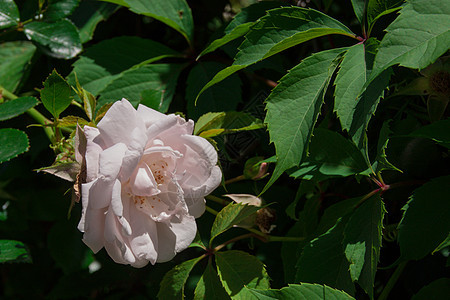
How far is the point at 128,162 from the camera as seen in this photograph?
27.9 inches

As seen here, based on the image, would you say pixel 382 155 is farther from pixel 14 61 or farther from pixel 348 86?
pixel 14 61

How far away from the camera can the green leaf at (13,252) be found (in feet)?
3.08

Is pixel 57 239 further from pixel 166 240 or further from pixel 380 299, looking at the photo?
pixel 380 299

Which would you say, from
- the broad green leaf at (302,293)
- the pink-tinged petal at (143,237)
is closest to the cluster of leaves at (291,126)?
the broad green leaf at (302,293)

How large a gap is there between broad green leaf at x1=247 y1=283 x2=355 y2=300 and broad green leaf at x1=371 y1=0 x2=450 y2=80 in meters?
0.33

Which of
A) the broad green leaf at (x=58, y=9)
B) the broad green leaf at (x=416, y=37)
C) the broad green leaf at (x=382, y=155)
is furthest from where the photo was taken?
the broad green leaf at (x=58, y=9)

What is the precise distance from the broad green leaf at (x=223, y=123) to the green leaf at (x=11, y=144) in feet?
1.05

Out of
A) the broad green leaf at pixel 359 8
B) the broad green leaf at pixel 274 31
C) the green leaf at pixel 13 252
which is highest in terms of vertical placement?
the broad green leaf at pixel 359 8

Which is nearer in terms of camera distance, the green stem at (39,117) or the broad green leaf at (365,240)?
the broad green leaf at (365,240)

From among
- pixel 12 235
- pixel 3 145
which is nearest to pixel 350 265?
pixel 3 145

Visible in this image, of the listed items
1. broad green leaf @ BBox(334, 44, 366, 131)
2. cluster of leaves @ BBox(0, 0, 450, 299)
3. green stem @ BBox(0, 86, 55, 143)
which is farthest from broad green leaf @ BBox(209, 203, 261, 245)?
green stem @ BBox(0, 86, 55, 143)

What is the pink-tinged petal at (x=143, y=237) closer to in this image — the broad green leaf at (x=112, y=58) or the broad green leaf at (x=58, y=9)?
the broad green leaf at (x=112, y=58)

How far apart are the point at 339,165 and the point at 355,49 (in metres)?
0.19

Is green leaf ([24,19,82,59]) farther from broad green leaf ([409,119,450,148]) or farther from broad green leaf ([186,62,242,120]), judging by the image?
broad green leaf ([409,119,450,148])
